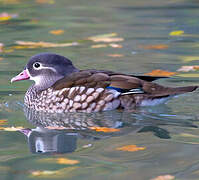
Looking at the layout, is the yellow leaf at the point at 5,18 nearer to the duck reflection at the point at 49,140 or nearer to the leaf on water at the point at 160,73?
the leaf on water at the point at 160,73

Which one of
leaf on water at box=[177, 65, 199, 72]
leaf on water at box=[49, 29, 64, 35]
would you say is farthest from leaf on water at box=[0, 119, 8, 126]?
leaf on water at box=[49, 29, 64, 35]

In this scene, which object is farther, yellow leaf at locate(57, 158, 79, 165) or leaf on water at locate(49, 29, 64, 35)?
leaf on water at locate(49, 29, 64, 35)

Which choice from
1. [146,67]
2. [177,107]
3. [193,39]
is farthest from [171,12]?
[177,107]

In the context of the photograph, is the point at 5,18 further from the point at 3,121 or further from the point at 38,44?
the point at 3,121

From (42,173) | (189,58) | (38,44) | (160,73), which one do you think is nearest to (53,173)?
(42,173)

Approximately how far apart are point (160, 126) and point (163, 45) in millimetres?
5059

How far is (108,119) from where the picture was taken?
25.7 ft

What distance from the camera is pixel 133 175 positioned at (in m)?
5.66

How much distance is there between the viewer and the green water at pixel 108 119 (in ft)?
19.4

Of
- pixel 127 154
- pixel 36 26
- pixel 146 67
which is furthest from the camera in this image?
pixel 36 26

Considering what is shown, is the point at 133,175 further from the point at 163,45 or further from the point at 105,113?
the point at 163,45

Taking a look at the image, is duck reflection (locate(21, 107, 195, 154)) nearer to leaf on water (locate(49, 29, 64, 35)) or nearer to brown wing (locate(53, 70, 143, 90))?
brown wing (locate(53, 70, 143, 90))

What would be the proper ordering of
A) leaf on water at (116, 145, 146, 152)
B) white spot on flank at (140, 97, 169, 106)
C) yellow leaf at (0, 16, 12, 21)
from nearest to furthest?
leaf on water at (116, 145, 146, 152)
white spot on flank at (140, 97, 169, 106)
yellow leaf at (0, 16, 12, 21)

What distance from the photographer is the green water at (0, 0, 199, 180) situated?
590cm
